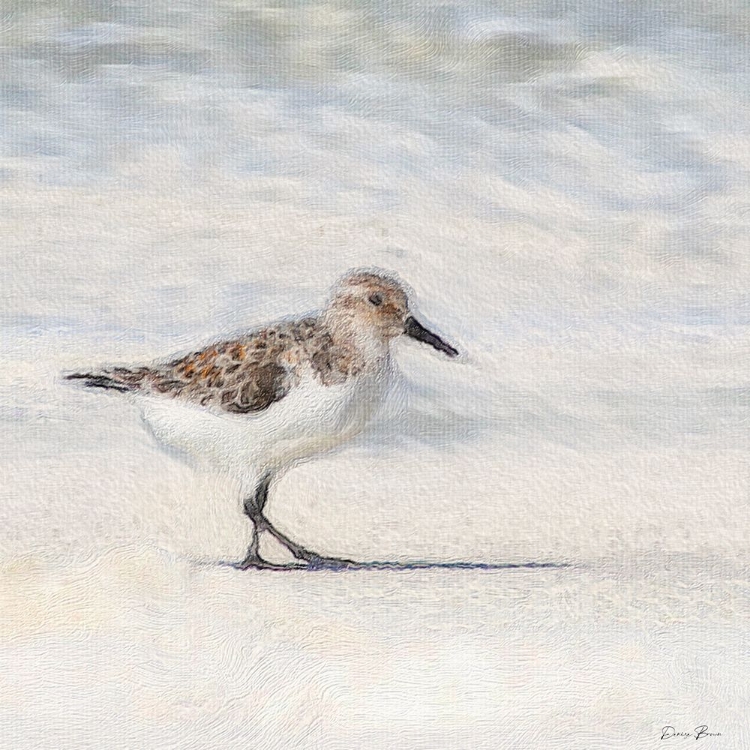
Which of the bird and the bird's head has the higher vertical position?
the bird's head

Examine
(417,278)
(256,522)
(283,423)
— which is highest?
(417,278)

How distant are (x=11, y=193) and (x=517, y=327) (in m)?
0.74

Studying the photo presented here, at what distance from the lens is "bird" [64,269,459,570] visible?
4.07ft

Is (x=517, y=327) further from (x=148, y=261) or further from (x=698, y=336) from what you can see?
(x=148, y=261)

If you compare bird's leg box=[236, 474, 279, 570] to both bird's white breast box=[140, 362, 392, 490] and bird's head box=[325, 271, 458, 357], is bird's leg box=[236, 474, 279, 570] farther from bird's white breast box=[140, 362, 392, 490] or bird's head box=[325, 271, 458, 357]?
bird's head box=[325, 271, 458, 357]

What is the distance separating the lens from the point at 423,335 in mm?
1329

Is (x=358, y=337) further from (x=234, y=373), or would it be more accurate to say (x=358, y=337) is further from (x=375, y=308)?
(x=234, y=373)

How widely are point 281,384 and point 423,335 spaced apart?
0.20m

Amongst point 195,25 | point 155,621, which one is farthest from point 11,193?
point 155,621

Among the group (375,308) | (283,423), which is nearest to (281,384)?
(283,423)

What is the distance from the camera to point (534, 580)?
135cm
